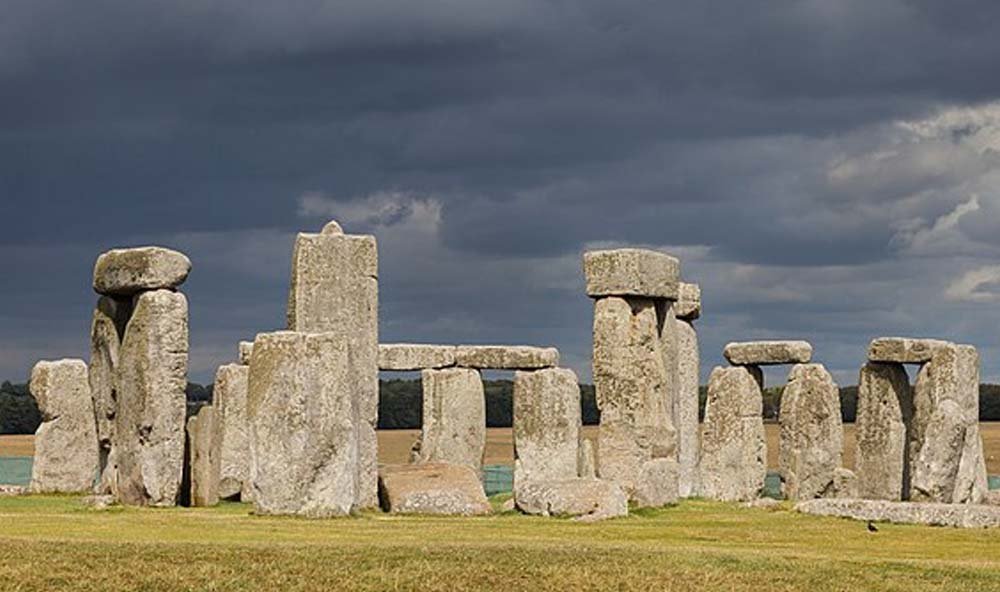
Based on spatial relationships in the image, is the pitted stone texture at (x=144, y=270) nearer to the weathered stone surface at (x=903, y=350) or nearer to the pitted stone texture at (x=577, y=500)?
the pitted stone texture at (x=577, y=500)

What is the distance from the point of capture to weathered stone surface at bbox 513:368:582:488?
38.8 metres

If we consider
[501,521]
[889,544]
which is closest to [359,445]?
[501,521]

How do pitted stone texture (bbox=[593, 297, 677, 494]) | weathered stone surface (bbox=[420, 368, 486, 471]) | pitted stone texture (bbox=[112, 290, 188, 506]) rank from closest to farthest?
1. pitted stone texture (bbox=[112, 290, 188, 506])
2. pitted stone texture (bbox=[593, 297, 677, 494])
3. weathered stone surface (bbox=[420, 368, 486, 471])

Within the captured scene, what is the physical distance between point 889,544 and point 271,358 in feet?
28.2

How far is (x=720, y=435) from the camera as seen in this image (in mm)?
41094

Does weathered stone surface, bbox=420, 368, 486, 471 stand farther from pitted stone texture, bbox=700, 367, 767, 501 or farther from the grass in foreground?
the grass in foreground

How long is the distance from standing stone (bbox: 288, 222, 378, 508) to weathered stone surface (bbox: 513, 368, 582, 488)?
7815 mm

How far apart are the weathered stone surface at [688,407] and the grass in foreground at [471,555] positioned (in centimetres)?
1086

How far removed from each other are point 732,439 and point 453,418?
5.92m

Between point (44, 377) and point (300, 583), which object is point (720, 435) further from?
point (300, 583)

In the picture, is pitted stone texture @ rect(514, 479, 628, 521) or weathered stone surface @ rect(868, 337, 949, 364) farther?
weathered stone surface @ rect(868, 337, 949, 364)

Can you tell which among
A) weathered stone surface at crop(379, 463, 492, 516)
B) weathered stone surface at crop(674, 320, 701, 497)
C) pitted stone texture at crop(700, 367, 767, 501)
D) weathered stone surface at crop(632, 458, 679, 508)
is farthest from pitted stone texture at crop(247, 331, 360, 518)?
pitted stone texture at crop(700, 367, 767, 501)

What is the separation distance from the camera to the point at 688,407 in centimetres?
4091

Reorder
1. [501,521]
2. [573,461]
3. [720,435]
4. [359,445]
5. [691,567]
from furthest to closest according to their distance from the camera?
[720,435], [573,461], [359,445], [501,521], [691,567]
